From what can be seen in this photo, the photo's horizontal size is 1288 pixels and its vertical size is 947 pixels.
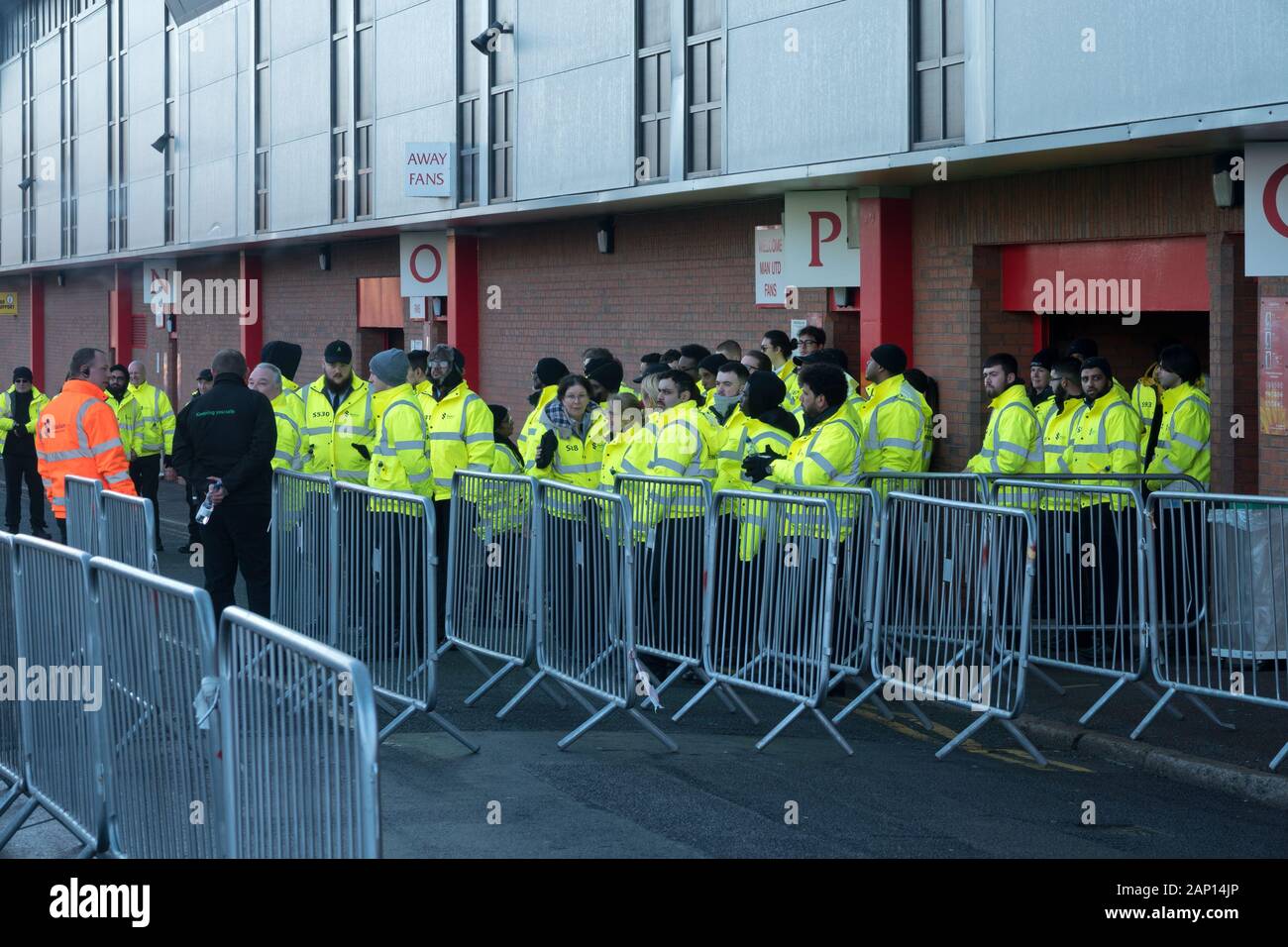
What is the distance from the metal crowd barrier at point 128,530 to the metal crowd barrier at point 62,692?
8.04ft

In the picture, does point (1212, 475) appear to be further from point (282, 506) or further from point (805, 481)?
point (282, 506)

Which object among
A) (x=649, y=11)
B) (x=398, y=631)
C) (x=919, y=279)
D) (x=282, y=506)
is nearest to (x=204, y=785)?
(x=398, y=631)

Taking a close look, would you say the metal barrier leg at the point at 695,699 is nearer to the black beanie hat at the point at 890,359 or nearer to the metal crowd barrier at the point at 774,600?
the metal crowd barrier at the point at 774,600

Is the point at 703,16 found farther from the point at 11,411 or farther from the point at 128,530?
the point at 11,411

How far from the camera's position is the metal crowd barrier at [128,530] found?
9414 millimetres

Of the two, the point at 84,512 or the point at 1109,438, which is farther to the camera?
the point at 1109,438

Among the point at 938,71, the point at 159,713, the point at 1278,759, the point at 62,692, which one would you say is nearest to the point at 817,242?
the point at 938,71

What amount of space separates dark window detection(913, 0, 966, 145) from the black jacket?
5.63m

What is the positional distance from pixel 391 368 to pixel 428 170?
9901mm

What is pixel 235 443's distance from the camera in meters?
11.2

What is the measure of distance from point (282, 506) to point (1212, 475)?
21.1 feet

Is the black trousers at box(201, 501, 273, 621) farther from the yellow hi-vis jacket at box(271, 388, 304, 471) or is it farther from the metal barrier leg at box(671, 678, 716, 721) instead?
the metal barrier leg at box(671, 678, 716, 721)

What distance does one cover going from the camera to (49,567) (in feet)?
21.0

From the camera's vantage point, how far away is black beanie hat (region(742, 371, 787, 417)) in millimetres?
10336
